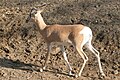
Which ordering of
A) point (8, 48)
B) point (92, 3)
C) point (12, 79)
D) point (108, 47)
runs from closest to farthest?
point (12, 79), point (108, 47), point (8, 48), point (92, 3)

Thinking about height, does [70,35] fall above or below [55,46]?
above

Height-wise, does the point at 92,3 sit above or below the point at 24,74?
above

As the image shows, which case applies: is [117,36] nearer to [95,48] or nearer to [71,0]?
[95,48]

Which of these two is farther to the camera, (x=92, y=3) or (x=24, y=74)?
(x=92, y=3)

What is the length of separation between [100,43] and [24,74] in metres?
2.19

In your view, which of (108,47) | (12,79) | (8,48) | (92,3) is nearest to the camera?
(12,79)

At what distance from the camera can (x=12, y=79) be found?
27.5 ft

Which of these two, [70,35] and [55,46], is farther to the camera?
[55,46]

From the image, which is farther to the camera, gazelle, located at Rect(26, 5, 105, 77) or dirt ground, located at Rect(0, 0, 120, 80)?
dirt ground, located at Rect(0, 0, 120, 80)

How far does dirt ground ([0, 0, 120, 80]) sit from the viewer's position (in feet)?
28.3

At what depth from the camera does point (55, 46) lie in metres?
9.70

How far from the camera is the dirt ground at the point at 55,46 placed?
8641 mm

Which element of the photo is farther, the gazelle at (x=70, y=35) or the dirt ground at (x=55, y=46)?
Answer: the dirt ground at (x=55, y=46)

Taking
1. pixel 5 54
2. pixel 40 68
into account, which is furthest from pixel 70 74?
pixel 5 54
